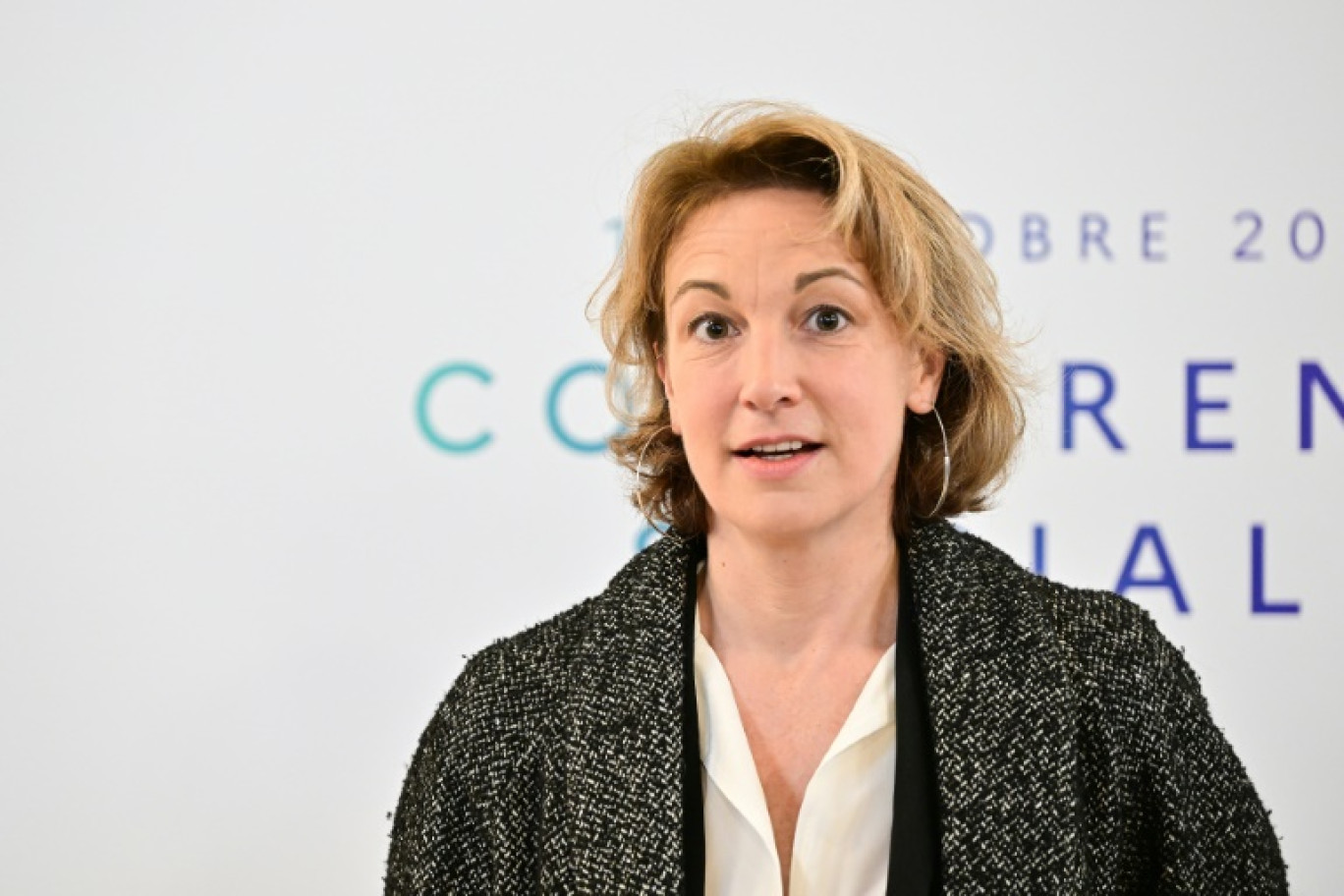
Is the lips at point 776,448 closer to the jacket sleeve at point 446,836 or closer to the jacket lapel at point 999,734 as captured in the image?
the jacket lapel at point 999,734

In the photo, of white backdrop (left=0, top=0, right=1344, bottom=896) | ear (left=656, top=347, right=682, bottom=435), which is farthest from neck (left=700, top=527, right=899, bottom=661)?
white backdrop (left=0, top=0, right=1344, bottom=896)

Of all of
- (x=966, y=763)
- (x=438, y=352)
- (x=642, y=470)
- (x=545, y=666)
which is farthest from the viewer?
(x=438, y=352)

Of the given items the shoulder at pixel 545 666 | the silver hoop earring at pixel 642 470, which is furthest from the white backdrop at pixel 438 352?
the shoulder at pixel 545 666

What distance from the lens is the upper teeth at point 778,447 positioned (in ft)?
4.12

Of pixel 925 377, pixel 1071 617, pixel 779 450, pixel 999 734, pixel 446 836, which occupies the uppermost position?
pixel 925 377

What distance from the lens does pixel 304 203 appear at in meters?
2.11

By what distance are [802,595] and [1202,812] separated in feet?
1.31

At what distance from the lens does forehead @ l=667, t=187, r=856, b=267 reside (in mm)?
1286

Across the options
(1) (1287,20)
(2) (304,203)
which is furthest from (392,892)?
(1) (1287,20)

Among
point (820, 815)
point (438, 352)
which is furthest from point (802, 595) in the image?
point (438, 352)

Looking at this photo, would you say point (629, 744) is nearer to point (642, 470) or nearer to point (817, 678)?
point (817, 678)

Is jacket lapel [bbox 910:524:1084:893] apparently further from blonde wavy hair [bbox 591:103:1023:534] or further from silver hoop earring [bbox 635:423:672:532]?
silver hoop earring [bbox 635:423:672:532]

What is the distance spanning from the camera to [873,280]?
130 cm

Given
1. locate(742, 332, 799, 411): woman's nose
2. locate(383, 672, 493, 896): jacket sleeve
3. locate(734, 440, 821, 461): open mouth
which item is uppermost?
locate(742, 332, 799, 411): woman's nose
